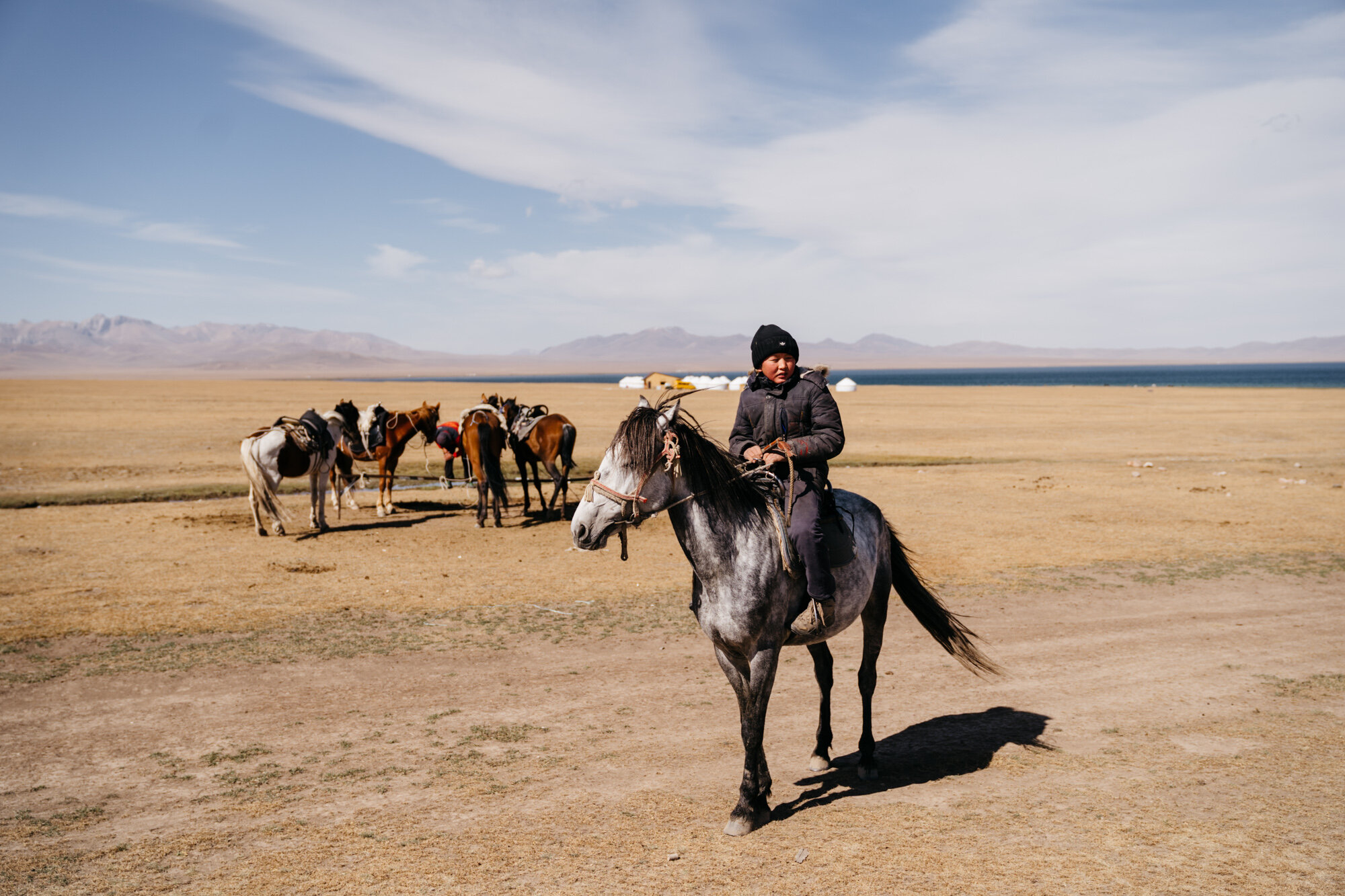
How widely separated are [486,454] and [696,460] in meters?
11.8

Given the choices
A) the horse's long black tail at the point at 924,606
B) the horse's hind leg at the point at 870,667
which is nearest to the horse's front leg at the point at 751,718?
the horse's hind leg at the point at 870,667

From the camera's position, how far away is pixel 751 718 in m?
5.01

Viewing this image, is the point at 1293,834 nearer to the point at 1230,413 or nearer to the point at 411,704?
the point at 411,704

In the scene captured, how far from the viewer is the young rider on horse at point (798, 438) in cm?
493

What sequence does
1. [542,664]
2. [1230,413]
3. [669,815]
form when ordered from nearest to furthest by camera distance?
[669,815], [542,664], [1230,413]

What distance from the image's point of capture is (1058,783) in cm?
558

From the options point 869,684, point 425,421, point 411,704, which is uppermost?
point 425,421

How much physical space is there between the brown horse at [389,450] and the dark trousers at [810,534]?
1411 cm

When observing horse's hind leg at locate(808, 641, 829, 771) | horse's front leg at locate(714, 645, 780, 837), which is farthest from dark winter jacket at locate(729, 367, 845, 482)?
horse's hind leg at locate(808, 641, 829, 771)

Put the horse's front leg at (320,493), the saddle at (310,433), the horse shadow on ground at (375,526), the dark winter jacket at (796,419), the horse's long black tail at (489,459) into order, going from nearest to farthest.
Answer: the dark winter jacket at (796,419), the saddle at (310,433), the horse shadow on ground at (375,526), the horse's front leg at (320,493), the horse's long black tail at (489,459)

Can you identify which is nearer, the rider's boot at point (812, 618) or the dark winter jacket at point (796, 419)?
the dark winter jacket at point (796, 419)

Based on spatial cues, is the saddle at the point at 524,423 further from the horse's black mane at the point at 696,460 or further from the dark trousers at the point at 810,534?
the dark trousers at the point at 810,534

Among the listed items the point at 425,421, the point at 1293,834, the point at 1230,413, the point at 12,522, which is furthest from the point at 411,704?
the point at 1230,413

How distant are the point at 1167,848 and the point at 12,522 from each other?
64.1 feet
